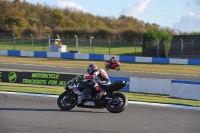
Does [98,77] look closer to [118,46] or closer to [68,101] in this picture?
[68,101]

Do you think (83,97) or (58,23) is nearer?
(83,97)

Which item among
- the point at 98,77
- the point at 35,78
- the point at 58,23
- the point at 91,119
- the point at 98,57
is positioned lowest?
the point at 91,119

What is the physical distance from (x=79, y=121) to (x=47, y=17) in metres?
71.4

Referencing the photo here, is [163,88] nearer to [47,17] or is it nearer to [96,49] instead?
[96,49]

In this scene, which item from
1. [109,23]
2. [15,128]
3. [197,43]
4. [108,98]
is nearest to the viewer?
[15,128]

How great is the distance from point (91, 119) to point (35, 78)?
10083 mm

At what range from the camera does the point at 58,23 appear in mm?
78188

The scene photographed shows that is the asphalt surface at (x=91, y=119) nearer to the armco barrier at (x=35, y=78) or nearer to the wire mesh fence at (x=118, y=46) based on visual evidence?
the armco barrier at (x=35, y=78)

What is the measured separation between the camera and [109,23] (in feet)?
291

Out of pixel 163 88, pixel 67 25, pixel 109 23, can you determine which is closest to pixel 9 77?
pixel 163 88

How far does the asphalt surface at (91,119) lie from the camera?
8641mm

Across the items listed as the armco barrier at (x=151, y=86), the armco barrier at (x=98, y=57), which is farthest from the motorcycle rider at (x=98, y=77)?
the armco barrier at (x=98, y=57)

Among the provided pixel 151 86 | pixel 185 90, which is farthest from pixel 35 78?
pixel 185 90

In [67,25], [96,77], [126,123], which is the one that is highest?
[67,25]
